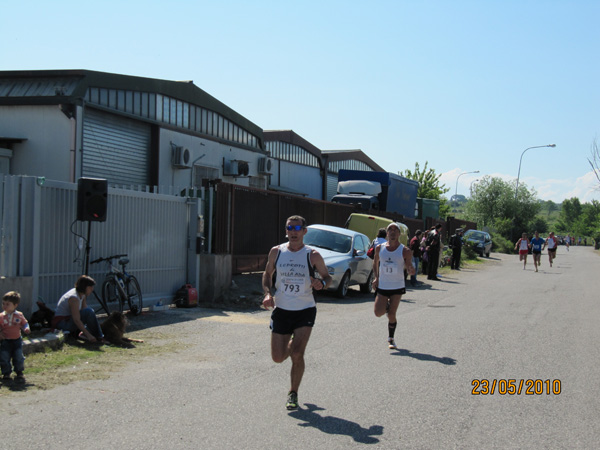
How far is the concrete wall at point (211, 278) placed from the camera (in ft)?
46.7

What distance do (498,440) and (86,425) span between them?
3.31 metres

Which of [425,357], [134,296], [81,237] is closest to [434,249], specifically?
[134,296]

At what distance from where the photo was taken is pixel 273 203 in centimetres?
1844

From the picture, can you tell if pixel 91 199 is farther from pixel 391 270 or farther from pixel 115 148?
pixel 115 148

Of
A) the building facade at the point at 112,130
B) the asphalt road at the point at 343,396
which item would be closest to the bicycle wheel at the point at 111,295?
the asphalt road at the point at 343,396

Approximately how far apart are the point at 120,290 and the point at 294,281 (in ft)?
19.4

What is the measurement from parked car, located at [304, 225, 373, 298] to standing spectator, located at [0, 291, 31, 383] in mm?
9496

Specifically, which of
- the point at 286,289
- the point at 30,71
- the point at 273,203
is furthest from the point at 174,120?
the point at 286,289

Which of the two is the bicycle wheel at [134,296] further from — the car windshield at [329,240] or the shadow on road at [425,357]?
the car windshield at [329,240]

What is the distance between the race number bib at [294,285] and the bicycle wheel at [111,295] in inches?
228

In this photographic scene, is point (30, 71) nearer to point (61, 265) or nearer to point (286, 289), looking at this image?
point (61, 265)

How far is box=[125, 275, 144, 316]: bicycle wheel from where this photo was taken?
37.8 feet

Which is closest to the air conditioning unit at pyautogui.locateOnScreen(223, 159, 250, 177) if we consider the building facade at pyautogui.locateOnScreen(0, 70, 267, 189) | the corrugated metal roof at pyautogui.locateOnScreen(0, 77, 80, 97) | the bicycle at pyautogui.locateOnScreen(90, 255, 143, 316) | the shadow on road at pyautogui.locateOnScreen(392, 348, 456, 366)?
the building facade at pyautogui.locateOnScreen(0, 70, 267, 189)
